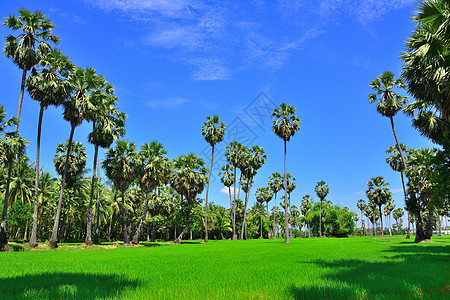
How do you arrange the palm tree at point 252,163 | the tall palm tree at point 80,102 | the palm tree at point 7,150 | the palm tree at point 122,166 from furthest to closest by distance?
the palm tree at point 252,163 < the palm tree at point 122,166 < the tall palm tree at point 80,102 < the palm tree at point 7,150

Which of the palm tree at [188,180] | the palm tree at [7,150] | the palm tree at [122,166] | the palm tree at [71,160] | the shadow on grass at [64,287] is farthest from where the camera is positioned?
the palm tree at [188,180]

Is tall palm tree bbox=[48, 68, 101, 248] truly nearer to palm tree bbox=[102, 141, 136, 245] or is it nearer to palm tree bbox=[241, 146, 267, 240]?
palm tree bbox=[102, 141, 136, 245]

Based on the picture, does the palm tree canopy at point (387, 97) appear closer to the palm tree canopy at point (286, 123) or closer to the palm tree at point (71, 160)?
the palm tree canopy at point (286, 123)

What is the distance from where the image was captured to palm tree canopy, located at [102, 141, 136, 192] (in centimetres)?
3622

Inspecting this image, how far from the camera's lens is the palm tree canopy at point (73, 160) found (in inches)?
1633

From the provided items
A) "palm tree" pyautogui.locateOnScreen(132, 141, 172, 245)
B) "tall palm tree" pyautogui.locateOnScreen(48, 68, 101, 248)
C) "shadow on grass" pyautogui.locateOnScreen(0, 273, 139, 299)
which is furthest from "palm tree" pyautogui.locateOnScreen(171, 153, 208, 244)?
"shadow on grass" pyautogui.locateOnScreen(0, 273, 139, 299)

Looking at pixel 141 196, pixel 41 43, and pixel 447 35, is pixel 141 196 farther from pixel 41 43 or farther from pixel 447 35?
pixel 447 35

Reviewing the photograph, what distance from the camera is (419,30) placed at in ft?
44.1

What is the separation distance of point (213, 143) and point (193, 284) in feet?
163

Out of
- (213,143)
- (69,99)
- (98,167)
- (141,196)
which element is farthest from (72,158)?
(213,143)

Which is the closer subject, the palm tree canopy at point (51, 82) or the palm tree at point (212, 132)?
the palm tree canopy at point (51, 82)

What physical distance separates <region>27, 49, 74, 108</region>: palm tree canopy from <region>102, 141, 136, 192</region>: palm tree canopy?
9.64 meters

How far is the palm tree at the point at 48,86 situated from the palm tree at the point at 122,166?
→ 9.17 metres

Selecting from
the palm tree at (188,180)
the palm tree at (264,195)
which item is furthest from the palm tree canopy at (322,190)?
the palm tree at (188,180)
